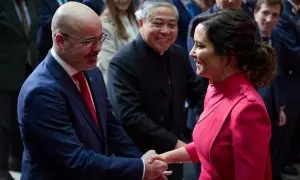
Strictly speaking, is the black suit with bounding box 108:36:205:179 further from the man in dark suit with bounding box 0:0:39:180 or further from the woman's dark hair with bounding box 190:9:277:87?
the man in dark suit with bounding box 0:0:39:180

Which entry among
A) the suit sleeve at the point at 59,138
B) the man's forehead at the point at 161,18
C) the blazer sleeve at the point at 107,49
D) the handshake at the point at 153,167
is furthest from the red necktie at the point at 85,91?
the blazer sleeve at the point at 107,49

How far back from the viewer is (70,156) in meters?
2.01

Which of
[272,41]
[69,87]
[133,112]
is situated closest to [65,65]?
[69,87]

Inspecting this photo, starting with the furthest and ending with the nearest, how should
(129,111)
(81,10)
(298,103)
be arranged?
(298,103) < (129,111) < (81,10)

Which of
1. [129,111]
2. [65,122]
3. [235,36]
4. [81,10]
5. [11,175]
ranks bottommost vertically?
[11,175]

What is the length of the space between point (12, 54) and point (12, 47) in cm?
5

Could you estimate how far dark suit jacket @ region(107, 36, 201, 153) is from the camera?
8.82 ft

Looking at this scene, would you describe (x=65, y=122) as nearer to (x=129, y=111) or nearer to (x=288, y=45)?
(x=129, y=111)

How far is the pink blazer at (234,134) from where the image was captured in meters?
1.82

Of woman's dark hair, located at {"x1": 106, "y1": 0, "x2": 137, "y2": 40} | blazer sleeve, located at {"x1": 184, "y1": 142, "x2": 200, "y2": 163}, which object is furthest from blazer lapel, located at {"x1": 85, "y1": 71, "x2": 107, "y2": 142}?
woman's dark hair, located at {"x1": 106, "y1": 0, "x2": 137, "y2": 40}

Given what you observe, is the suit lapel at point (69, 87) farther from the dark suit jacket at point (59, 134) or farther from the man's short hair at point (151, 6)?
the man's short hair at point (151, 6)

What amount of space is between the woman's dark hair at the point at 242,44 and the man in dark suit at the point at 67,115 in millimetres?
460

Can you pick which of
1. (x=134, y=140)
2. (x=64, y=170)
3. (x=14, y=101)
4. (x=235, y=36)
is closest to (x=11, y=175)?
(x=14, y=101)

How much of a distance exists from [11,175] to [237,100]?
8.19 ft
